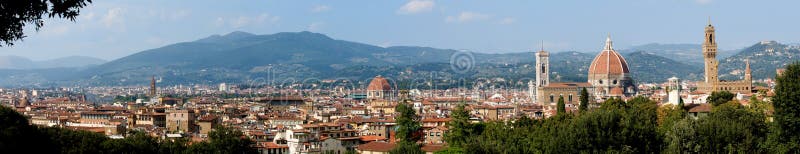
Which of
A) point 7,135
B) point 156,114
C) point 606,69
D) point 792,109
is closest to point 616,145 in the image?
point 792,109

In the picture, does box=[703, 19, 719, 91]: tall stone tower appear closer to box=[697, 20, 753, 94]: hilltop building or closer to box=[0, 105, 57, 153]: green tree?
box=[697, 20, 753, 94]: hilltop building

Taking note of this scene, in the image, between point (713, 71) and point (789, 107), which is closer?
point (789, 107)

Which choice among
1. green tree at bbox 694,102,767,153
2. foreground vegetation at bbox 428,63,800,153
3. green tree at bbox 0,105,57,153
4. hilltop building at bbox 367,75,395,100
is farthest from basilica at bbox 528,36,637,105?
green tree at bbox 0,105,57,153

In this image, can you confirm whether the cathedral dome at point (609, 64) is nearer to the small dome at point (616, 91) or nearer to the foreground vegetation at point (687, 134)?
the small dome at point (616, 91)

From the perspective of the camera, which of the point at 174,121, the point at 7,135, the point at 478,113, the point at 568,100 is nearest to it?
the point at 7,135

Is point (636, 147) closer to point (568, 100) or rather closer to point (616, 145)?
point (616, 145)

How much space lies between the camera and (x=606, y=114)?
2691cm

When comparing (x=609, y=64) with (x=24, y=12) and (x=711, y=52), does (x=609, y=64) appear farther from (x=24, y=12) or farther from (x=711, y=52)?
(x=24, y=12)

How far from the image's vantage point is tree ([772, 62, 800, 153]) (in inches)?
1059

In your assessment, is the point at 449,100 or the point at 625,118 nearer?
the point at 625,118

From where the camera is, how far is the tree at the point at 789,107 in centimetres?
2691

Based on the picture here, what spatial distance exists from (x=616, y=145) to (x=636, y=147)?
534 mm

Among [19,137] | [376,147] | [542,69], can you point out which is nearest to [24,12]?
[19,137]

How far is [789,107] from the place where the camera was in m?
28.2
